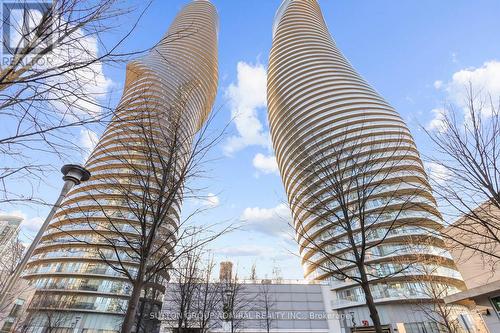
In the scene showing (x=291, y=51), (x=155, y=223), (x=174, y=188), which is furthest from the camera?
(x=291, y=51)

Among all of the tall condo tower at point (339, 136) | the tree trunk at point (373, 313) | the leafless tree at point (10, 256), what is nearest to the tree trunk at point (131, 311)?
the tree trunk at point (373, 313)

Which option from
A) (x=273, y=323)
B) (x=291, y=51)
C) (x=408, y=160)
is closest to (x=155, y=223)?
(x=273, y=323)

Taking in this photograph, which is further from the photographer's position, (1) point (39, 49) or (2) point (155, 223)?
(2) point (155, 223)

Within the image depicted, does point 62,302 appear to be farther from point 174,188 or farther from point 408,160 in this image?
point 408,160

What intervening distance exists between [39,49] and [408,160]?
1989 inches

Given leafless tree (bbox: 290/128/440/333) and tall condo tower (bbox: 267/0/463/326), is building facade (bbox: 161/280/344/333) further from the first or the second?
leafless tree (bbox: 290/128/440/333)

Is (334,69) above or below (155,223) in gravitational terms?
above

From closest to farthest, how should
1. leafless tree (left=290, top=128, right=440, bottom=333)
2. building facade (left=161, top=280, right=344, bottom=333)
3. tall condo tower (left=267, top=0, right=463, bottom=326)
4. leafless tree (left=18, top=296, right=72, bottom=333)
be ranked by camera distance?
leafless tree (left=290, top=128, right=440, bottom=333), leafless tree (left=18, top=296, right=72, bottom=333), tall condo tower (left=267, top=0, right=463, bottom=326), building facade (left=161, top=280, right=344, bottom=333)

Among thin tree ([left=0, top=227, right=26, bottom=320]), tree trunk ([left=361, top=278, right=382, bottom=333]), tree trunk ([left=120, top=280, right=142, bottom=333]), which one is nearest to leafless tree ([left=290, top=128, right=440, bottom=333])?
tree trunk ([left=361, top=278, right=382, bottom=333])

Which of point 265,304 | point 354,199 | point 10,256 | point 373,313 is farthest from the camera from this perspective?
point 265,304

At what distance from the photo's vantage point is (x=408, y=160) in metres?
43.2

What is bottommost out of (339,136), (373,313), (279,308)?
(373,313)

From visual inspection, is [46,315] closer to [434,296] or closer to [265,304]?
[265,304]

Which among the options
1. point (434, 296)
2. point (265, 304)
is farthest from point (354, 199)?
point (265, 304)
